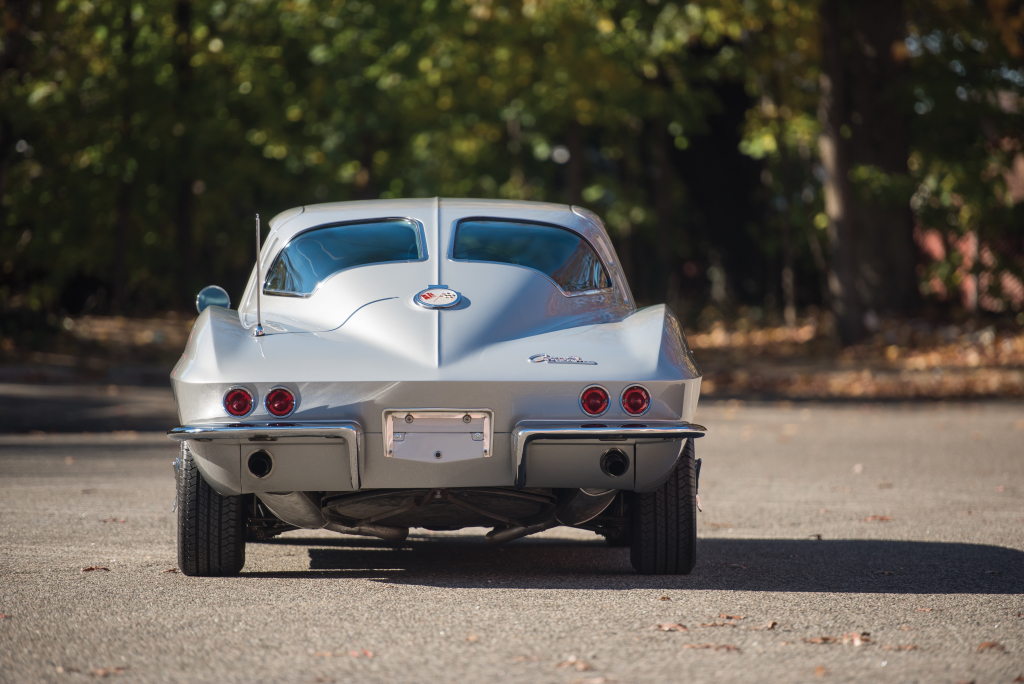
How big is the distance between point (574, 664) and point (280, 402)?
5.11ft

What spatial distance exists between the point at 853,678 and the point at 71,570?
3344 mm

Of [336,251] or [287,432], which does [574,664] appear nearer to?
[287,432]

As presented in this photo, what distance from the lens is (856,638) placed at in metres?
4.09

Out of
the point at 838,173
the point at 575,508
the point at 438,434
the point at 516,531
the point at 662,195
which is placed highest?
the point at 662,195

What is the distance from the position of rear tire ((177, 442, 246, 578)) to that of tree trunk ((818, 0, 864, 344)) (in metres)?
15.0

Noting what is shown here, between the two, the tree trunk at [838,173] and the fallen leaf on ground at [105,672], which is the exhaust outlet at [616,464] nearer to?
the fallen leaf on ground at [105,672]

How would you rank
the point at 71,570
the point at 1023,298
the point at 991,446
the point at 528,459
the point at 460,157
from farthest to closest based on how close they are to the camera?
the point at 460,157, the point at 1023,298, the point at 991,446, the point at 71,570, the point at 528,459

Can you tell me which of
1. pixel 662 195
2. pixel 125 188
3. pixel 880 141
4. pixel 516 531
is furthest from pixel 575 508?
pixel 662 195

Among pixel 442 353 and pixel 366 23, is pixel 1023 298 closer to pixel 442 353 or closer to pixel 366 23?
pixel 366 23

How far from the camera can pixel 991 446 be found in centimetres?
1075

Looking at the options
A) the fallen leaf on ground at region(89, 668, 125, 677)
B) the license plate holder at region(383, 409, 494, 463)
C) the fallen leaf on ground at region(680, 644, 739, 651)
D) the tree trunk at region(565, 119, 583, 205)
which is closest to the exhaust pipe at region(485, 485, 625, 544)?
the license plate holder at region(383, 409, 494, 463)

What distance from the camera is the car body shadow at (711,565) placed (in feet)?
16.8

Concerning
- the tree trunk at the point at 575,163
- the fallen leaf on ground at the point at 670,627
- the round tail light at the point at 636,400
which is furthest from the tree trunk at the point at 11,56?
the fallen leaf on ground at the point at 670,627

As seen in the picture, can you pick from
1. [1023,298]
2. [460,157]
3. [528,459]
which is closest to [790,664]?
[528,459]
